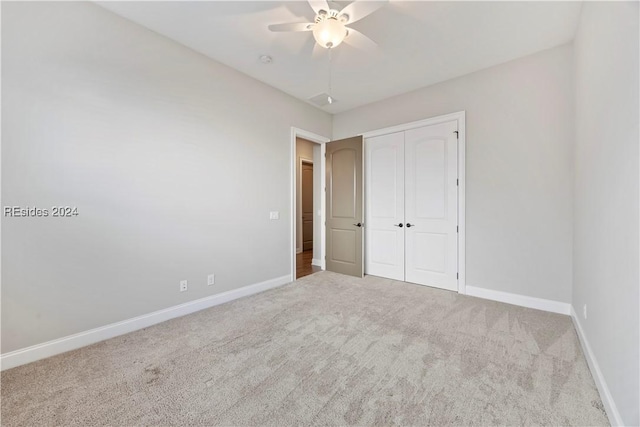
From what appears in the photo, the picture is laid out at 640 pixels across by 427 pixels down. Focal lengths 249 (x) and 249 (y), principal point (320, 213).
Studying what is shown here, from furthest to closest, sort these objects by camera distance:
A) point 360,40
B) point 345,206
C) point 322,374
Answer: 1. point 345,206
2. point 360,40
3. point 322,374

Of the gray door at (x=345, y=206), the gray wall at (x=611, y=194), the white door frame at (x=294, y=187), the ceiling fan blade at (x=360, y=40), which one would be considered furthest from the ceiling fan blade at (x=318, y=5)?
the gray door at (x=345, y=206)

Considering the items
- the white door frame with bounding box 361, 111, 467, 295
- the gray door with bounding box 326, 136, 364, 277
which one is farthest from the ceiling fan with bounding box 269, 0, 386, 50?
the gray door with bounding box 326, 136, 364, 277

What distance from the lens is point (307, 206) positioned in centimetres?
694

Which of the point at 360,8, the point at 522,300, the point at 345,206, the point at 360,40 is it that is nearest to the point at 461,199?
the point at 522,300

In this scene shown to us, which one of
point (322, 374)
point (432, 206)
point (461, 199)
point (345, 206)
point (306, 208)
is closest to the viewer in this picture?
point (322, 374)

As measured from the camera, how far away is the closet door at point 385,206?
3.98 meters

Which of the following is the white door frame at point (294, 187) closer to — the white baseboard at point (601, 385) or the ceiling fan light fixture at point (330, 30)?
the ceiling fan light fixture at point (330, 30)

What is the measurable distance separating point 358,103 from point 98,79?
342 centimetres

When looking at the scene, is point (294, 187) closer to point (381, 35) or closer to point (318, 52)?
point (318, 52)

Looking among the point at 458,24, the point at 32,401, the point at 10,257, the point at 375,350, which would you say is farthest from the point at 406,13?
the point at 32,401

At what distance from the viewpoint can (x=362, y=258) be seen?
4234 mm

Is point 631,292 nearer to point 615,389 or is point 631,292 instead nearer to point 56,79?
point 615,389

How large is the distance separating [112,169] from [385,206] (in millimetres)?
3536

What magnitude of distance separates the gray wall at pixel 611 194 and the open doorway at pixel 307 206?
3263 millimetres
